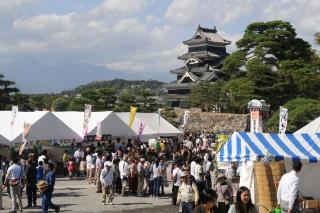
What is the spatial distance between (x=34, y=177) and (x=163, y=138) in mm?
18189

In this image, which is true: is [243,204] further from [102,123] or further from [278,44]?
[278,44]

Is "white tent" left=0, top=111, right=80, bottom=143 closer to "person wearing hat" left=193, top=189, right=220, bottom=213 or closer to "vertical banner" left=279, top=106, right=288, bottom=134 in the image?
"vertical banner" left=279, top=106, right=288, bottom=134

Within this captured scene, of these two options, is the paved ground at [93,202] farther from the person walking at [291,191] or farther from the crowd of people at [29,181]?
the person walking at [291,191]

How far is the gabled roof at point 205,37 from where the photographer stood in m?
76.1

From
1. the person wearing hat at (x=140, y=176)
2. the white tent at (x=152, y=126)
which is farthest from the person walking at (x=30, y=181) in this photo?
the white tent at (x=152, y=126)

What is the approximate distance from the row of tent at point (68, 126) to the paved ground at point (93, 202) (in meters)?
3.99

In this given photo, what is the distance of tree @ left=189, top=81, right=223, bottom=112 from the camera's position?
5421cm

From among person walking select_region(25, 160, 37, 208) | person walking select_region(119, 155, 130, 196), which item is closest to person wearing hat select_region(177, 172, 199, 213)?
person walking select_region(25, 160, 37, 208)

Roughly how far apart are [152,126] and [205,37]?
46.7m

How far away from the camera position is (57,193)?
1672 cm

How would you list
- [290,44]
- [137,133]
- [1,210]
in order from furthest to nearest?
[290,44]
[137,133]
[1,210]

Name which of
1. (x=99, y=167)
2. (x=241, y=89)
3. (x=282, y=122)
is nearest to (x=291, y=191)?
(x=99, y=167)

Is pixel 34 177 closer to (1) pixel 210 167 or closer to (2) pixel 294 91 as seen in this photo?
(1) pixel 210 167

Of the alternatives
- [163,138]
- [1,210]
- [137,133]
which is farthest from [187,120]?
[1,210]
